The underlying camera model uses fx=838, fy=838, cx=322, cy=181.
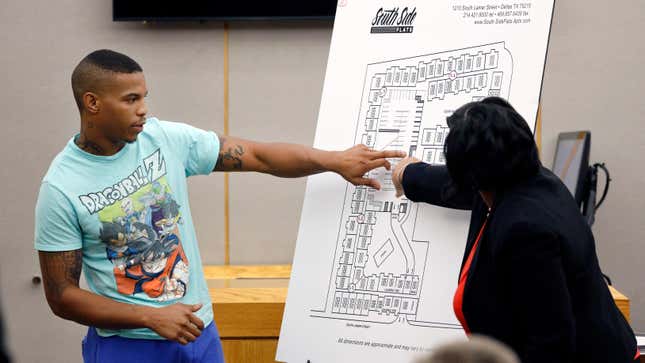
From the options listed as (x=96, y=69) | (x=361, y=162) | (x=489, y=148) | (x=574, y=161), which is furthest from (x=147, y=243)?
(x=574, y=161)

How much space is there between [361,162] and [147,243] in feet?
2.12

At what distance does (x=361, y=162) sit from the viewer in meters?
2.41

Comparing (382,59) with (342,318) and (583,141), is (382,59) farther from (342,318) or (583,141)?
(583,141)

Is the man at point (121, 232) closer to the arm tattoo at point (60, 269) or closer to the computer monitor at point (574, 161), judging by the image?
the arm tattoo at point (60, 269)

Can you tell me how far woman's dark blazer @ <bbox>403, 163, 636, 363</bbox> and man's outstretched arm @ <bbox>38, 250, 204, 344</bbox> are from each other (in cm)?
77

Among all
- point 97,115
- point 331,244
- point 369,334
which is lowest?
point 369,334

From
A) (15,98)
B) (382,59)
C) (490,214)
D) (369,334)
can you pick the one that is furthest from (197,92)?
(490,214)

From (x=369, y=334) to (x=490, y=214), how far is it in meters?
0.75

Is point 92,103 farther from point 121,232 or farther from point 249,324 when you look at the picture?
point 249,324

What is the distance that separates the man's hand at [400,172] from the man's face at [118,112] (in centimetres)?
72

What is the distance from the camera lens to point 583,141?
3500 mm

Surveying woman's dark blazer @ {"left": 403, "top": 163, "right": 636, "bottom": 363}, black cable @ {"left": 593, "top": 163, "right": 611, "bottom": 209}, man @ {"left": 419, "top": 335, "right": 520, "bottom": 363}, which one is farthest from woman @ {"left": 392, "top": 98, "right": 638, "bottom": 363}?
black cable @ {"left": 593, "top": 163, "right": 611, "bottom": 209}

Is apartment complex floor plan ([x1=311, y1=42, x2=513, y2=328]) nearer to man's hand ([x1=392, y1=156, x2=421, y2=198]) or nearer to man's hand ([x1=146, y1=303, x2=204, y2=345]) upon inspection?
man's hand ([x1=392, y1=156, x2=421, y2=198])

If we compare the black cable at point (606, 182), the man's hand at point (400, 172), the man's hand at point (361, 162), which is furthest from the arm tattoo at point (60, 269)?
the black cable at point (606, 182)
